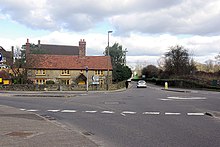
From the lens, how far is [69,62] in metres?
69.6

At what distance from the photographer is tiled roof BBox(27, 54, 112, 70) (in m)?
67.4

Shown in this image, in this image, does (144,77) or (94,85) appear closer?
(94,85)

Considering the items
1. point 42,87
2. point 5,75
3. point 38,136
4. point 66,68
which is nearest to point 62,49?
point 66,68

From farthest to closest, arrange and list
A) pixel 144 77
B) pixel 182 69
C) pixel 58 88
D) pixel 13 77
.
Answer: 1. pixel 144 77
2. pixel 182 69
3. pixel 13 77
4. pixel 58 88

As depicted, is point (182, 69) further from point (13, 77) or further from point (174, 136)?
point (174, 136)

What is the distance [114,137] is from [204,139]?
8.83 ft

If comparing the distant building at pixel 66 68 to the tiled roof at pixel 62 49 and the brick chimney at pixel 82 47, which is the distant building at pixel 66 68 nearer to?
the brick chimney at pixel 82 47

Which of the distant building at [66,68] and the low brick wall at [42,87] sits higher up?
the distant building at [66,68]

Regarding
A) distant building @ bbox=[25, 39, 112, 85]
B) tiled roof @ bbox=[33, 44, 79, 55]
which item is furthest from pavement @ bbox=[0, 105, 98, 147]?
tiled roof @ bbox=[33, 44, 79, 55]

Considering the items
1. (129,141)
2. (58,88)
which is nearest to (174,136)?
(129,141)

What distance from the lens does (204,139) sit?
9.62m

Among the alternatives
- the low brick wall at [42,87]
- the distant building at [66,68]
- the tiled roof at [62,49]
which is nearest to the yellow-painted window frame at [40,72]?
the distant building at [66,68]

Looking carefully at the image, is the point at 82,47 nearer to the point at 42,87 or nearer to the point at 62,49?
Answer: the point at 42,87

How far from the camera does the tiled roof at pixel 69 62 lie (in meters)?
67.4
